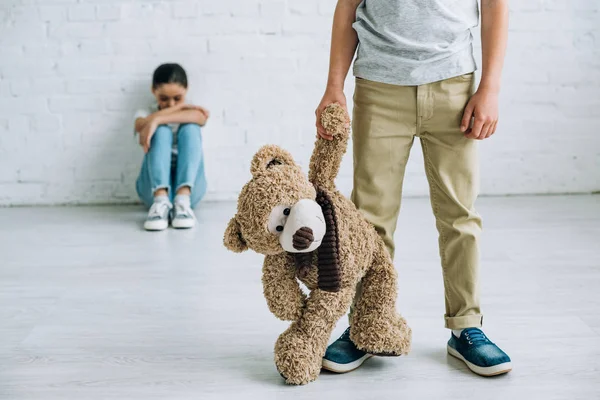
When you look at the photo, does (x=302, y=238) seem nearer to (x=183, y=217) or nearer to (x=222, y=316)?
(x=222, y=316)

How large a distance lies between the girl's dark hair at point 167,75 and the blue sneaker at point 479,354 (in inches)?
72.1

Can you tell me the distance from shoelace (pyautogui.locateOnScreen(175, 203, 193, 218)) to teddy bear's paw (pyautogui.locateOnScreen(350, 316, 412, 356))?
1399mm

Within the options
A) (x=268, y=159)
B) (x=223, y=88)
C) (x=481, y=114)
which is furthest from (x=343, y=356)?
(x=223, y=88)

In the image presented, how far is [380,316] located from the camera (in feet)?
4.66

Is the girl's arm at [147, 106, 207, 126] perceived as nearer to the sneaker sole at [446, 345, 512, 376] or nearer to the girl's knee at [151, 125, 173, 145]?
the girl's knee at [151, 125, 173, 145]

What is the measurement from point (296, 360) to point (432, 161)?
459 millimetres

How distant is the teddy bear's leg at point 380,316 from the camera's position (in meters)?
1.41

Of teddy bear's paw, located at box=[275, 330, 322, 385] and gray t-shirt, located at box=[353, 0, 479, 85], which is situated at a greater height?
gray t-shirt, located at box=[353, 0, 479, 85]

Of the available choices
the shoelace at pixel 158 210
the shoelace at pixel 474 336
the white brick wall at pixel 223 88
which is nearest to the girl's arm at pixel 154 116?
the white brick wall at pixel 223 88

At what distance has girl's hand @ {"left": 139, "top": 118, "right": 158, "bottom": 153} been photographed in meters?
2.87

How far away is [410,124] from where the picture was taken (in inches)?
55.8

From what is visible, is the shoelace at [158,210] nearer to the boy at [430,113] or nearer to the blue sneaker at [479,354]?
the boy at [430,113]

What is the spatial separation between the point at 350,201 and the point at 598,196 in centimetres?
211

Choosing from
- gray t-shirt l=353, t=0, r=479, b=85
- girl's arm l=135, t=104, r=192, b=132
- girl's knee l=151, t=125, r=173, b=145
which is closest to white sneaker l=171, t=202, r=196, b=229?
girl's knee l=151, t=125, r=173, b=145
